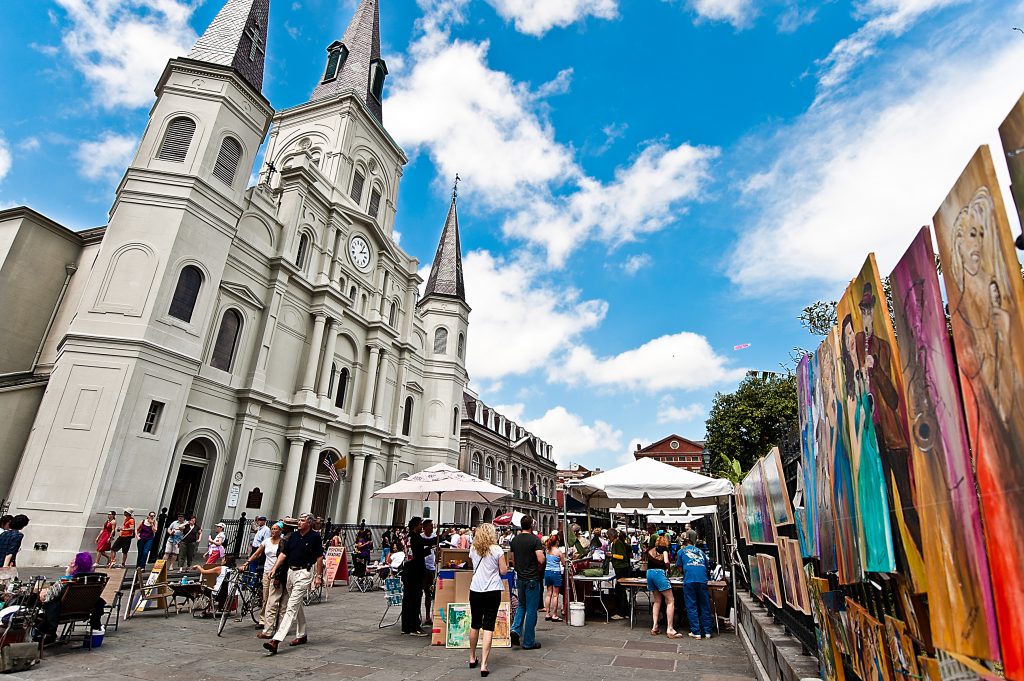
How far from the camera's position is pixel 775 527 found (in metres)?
5.29

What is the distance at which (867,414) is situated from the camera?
2.62 metres

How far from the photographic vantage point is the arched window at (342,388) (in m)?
27.9

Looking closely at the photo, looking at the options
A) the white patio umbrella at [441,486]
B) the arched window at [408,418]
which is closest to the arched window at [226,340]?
the white patio umbrella at [441,486]

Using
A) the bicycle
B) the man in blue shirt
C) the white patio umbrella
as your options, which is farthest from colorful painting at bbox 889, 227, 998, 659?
the bicycle

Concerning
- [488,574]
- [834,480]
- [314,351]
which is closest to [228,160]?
[314,351]

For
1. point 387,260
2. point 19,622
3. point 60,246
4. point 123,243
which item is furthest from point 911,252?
point 387,260

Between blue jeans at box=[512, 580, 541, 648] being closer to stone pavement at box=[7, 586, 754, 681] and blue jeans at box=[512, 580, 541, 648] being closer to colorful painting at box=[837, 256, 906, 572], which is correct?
stone pavement at box=[7, 586, 754, 681]

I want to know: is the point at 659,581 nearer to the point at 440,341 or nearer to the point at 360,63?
the point at 440,341

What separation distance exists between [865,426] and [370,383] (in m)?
28.4

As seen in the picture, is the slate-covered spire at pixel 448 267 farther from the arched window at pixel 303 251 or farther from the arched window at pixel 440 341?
the arched window at pixel 303 251

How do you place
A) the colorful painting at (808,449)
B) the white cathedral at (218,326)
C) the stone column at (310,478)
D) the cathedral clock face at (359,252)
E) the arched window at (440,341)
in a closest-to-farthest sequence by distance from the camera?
1. the colorful painting at (808,449)
2. the white cathedral at (218,326)
3. the stone column at (310,478)
4. the cathedral clock face at (359,252)
5. the arched window at (440,341)

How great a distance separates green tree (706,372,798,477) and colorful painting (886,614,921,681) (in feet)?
88.7

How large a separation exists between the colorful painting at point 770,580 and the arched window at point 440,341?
32825 millimetres

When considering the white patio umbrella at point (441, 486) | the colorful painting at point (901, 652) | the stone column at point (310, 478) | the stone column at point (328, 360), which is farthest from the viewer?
the stone column at point (328, 360)
